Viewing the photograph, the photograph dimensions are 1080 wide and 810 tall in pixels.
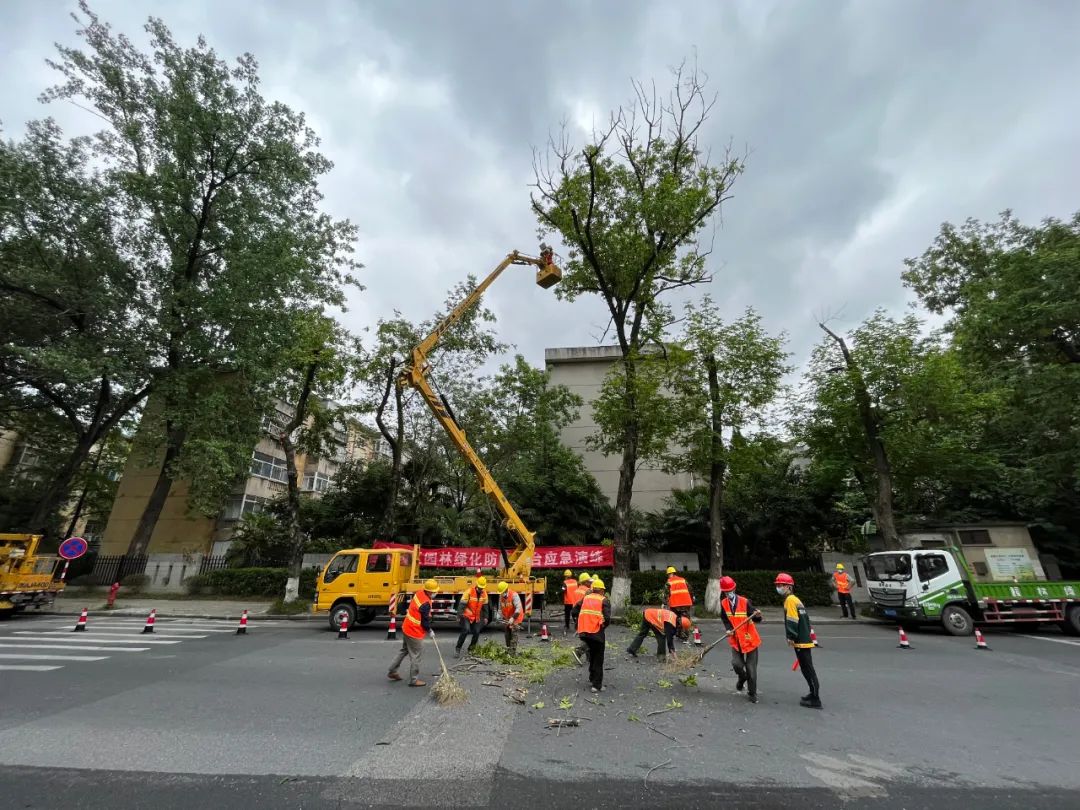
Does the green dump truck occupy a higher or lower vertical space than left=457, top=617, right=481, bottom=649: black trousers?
higher

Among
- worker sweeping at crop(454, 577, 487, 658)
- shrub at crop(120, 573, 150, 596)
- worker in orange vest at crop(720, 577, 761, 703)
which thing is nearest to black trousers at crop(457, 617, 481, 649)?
worker sweeping at crop(454, 577, 487, 658)

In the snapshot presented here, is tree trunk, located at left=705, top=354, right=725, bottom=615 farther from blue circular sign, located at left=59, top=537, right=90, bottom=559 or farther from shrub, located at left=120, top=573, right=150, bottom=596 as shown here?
shrub, located at left=120, top=573, right=150, bottom=596

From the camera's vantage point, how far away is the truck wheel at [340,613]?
1373cm

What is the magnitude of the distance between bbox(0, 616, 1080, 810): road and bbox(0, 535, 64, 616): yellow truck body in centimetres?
876

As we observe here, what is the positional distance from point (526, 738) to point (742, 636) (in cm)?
356

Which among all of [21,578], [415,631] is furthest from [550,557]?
[21,578]

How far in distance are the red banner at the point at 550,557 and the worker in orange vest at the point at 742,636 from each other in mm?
11926

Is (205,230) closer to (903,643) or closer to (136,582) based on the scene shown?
(136,582)

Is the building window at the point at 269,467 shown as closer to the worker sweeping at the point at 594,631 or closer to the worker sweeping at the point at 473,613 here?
the worker sweeping at the point at 473,613

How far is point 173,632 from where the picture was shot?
13078mm

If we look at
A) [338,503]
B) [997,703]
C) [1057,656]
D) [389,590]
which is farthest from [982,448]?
[338,503]

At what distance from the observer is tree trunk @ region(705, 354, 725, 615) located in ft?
55.8

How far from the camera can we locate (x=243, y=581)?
806 inches

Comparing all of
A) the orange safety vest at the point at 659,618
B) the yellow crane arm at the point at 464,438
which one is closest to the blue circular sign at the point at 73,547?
the yellow crane arm at the point at 464,438
